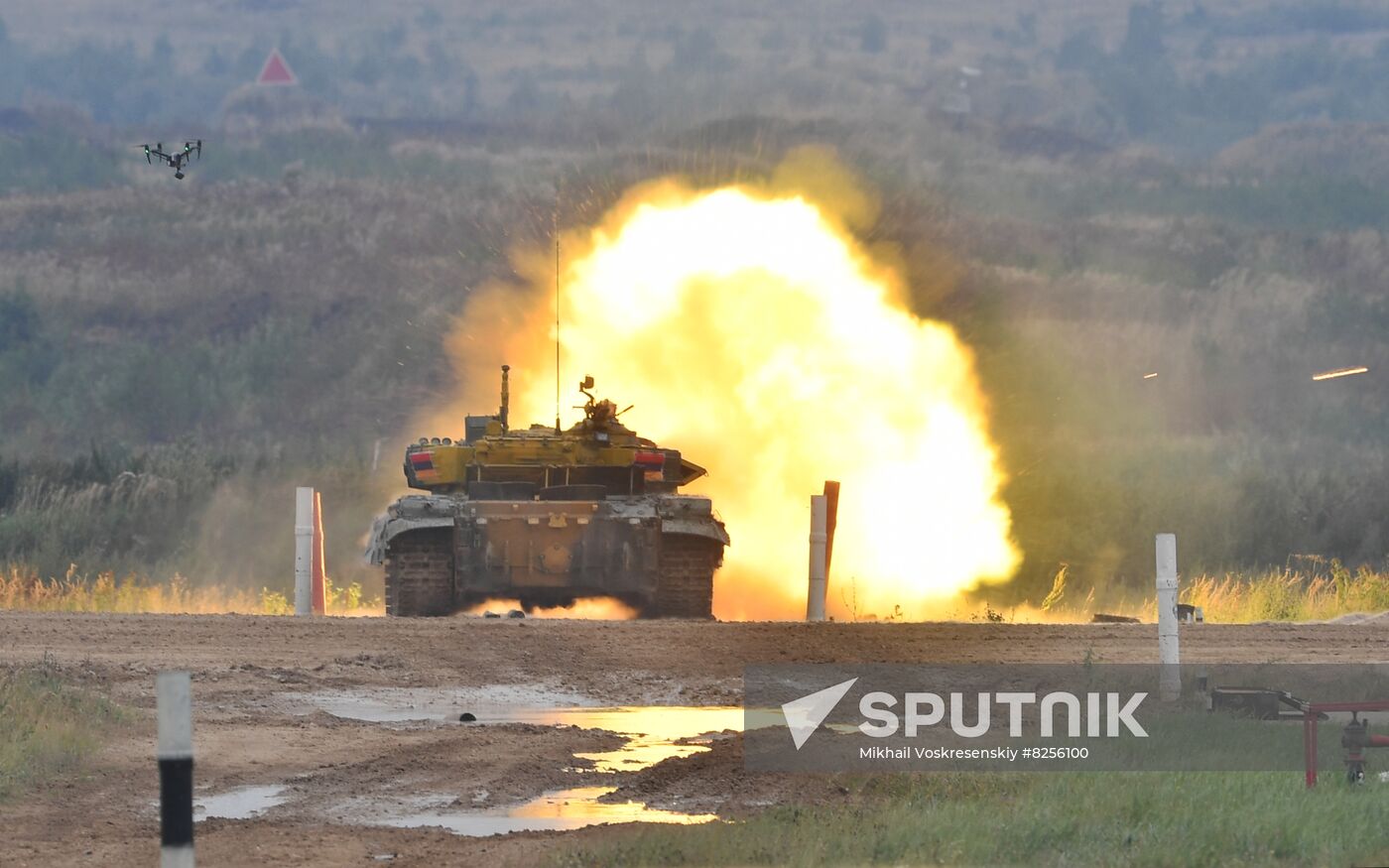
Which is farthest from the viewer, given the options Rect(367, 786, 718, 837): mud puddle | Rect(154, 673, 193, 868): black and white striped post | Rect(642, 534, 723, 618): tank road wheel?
Rect(642, 534, 723, 618): tank road wheel

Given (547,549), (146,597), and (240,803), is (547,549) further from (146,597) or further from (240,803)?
(240,803)

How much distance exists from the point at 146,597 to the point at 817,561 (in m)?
7.47

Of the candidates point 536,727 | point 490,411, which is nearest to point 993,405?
point 490,411

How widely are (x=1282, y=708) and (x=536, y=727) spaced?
16.6 feet

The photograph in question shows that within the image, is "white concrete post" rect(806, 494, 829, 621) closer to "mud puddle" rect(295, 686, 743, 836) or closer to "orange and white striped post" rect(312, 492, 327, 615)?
"orange and white striped post" rect(312, 492, 327, 615)

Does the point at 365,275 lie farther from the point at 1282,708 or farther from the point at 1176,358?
the point at 1282,708

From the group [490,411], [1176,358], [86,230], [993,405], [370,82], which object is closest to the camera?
[490,411]

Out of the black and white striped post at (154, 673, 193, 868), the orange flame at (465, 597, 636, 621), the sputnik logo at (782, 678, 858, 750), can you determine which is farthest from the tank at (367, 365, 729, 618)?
the black and white striped post at (154, 673, 193, 868)

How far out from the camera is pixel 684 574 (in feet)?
81.0

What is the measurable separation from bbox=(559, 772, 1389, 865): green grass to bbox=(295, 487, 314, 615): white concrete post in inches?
435

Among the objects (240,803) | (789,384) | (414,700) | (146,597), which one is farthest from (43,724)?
(789,384)

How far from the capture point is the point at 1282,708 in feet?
56.2

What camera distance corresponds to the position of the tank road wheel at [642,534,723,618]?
24.7 m

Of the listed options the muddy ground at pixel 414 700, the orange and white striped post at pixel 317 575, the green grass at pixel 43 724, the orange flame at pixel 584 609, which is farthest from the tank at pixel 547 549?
the green grass at pixel 43 724
